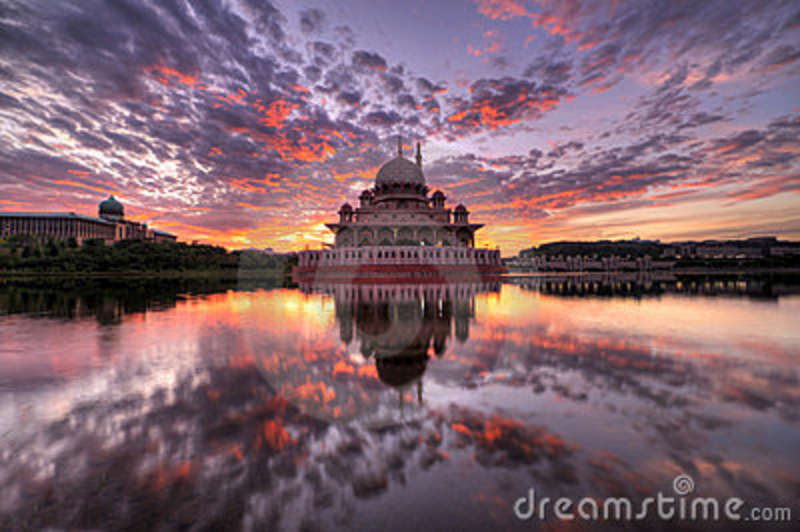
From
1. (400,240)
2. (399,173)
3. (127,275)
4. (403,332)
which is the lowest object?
(403,332)

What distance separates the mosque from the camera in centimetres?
4809

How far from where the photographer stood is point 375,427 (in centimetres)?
566

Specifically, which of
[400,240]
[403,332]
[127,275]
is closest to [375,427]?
[403,332]

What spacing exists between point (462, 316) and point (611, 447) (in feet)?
39.7

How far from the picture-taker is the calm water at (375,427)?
382 cm

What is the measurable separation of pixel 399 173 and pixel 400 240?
13.7 metres

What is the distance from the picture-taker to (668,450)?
4902 mm

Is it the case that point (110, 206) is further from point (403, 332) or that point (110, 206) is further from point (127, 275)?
point (403, 332)

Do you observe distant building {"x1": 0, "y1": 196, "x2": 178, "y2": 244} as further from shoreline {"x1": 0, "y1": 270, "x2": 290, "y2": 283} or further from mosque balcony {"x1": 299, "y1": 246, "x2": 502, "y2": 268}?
mosque balcony {"x1": 299, "y1": 246, "x2": 502, "y2": 268}

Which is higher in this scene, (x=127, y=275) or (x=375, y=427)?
(x=127, y=275)

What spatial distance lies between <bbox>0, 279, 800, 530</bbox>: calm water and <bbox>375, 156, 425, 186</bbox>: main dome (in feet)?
173

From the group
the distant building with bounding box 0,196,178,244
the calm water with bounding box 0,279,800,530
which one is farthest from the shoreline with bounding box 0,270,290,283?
the calm water with bounding box 0,279,800,530

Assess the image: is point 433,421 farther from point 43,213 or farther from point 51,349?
point 43,213

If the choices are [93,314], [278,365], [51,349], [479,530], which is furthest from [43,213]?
[479,530]
